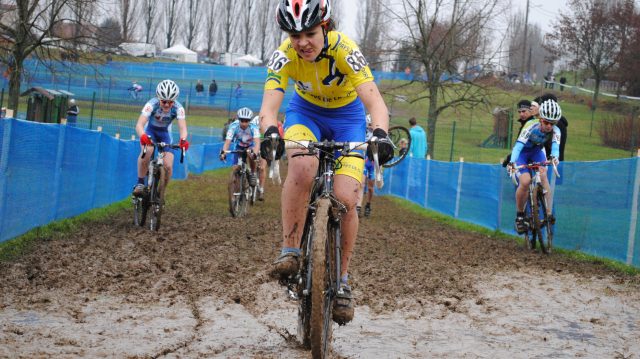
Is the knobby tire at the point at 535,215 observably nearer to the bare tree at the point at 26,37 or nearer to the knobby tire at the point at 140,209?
the knobby tire at the point at 140,209

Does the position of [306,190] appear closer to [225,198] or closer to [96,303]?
[96,303]

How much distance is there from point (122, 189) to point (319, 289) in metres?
12.9

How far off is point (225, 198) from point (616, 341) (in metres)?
13.6

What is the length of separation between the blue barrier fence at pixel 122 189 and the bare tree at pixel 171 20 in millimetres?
70081

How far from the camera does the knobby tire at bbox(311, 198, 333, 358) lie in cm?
471

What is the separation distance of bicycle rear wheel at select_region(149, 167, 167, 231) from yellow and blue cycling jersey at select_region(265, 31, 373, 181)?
19.2 feet

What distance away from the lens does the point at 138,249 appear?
9.52 m

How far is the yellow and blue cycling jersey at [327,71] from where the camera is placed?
562 centimetres

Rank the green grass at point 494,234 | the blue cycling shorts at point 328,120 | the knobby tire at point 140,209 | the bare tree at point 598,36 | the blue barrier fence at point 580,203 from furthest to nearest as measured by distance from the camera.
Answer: the bare tree at point 598,36, the knobby tire at point 140,209, the blue barrier fence at point 580,203, the green grass at point 494,234, the blue cycling shorts at point 328,120

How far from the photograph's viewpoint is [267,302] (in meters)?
6.93

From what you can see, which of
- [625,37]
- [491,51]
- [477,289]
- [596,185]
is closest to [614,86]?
[625,37]

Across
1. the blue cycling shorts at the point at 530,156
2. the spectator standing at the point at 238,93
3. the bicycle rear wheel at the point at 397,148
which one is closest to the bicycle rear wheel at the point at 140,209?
the bicycle rear wheel at the point at 397,148

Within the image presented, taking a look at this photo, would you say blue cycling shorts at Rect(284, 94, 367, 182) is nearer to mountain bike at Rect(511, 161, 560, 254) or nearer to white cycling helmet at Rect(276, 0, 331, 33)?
white cycling helmet at Rect(276, 0, 331, 33)

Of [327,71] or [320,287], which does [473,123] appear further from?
[320,287]
